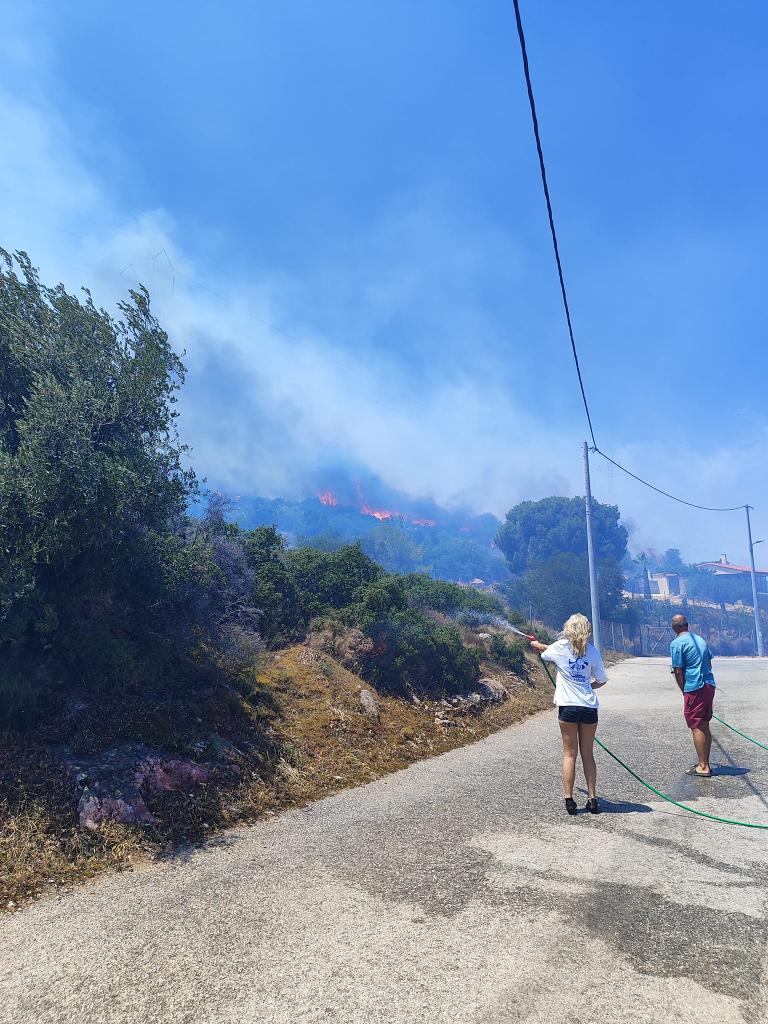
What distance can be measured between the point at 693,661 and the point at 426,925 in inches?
230

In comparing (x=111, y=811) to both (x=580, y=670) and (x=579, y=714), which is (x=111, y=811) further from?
(x=580, y=670)

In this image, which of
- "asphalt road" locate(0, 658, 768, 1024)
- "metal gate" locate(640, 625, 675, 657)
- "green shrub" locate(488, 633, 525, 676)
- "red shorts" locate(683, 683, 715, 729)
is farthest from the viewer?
"metal gate" locate(640, 625, 675, 657)

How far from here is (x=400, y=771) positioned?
9523mm

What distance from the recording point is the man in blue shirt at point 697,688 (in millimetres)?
8070

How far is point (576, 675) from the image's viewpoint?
6.57m

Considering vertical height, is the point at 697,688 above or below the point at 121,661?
below

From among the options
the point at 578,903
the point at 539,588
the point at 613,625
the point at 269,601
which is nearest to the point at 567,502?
the point at 539,588

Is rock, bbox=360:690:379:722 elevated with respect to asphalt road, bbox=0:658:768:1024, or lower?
elevated

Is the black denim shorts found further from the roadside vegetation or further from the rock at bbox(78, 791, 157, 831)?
the rock at bbox(78, 791, 157, 831)

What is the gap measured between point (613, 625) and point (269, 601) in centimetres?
5182

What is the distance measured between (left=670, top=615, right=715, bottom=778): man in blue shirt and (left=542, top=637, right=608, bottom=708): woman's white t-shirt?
203cm

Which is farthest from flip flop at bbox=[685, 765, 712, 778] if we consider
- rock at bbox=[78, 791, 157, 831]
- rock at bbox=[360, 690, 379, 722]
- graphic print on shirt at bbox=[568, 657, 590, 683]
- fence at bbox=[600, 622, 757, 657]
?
fence at bbox=[600, 622, 757, 657]

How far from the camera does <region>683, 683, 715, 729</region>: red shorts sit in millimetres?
8039

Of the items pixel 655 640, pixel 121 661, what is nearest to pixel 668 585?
pixel 655 640
